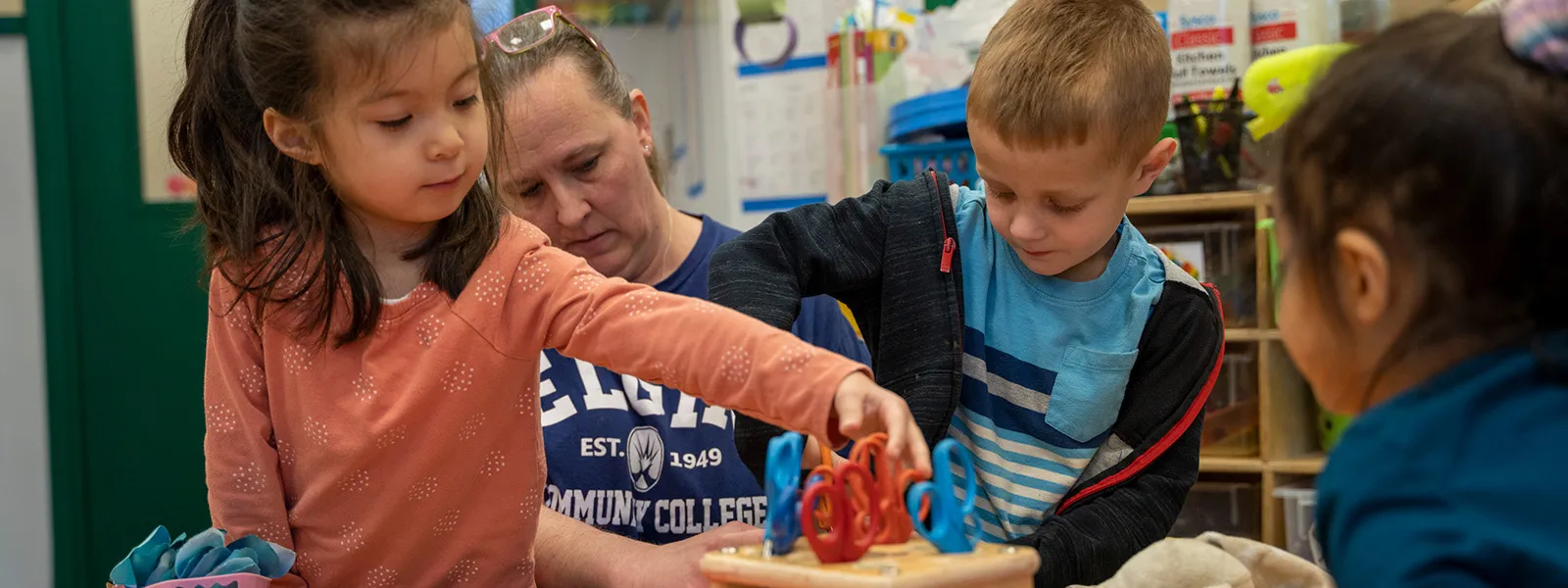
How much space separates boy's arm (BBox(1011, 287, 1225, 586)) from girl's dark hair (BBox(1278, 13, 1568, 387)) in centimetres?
43

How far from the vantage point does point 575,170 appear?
5.03ft

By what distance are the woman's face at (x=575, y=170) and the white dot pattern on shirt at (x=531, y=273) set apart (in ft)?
1.36

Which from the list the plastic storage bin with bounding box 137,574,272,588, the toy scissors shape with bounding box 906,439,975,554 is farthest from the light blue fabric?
the toy scissors shape with bounding box 906,439,975,554

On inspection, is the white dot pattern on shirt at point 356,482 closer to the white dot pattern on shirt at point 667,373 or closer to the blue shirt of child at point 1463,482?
the white dot pattern on shirt at point 667,373

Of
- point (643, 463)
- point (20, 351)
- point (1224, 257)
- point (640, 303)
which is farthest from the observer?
point (20, 351)

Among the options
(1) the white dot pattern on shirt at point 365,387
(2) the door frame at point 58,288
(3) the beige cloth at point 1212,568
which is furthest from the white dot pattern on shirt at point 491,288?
(2) the door frame at point 58,288

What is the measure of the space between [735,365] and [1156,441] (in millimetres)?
462

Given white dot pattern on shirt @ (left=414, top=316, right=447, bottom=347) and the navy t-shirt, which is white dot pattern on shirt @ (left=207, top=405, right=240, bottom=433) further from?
the navy t-shirt

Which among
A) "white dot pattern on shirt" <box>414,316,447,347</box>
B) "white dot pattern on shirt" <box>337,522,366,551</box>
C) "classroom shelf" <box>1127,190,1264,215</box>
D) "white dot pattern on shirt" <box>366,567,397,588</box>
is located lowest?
"white dot pattern on shirt" <box>366,567,397,588</box>

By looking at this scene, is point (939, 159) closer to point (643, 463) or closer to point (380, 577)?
point (643, 463)

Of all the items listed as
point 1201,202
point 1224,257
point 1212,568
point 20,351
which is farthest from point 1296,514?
point 20,351

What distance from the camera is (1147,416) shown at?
1195 millimetres

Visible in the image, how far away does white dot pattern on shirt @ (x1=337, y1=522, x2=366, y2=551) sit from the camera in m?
1.07

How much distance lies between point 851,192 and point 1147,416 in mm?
1774
